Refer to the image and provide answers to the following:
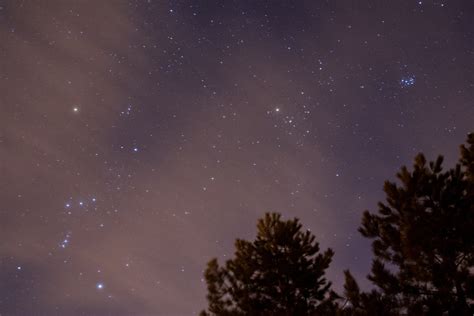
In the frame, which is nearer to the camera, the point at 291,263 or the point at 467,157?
the point at 467,157

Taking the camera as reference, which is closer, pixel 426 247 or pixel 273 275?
pixel 426 247

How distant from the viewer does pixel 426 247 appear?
1036 cm

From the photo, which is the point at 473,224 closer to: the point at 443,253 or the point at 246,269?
the point at 443,253

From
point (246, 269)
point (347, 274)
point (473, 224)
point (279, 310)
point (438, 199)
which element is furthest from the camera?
point (246, 269)

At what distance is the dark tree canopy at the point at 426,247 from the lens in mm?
10047

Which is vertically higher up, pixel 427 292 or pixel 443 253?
pixel 443 253

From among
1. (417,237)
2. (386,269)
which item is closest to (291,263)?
(386,269)

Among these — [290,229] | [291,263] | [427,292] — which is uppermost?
[290,229]

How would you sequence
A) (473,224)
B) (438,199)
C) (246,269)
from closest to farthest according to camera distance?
(473,224)
(438,199)
(246,269)

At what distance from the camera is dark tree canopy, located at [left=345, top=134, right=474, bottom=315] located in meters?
10.0

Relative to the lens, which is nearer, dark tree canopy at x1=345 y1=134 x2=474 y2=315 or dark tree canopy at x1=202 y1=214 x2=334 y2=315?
dark tree canopy at x1=345 y1=134 x2=474 y2=315

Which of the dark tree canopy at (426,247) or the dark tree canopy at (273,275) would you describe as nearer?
the dark tree canopy at (426,247)

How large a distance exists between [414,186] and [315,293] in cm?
609

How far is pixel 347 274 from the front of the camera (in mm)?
11648
